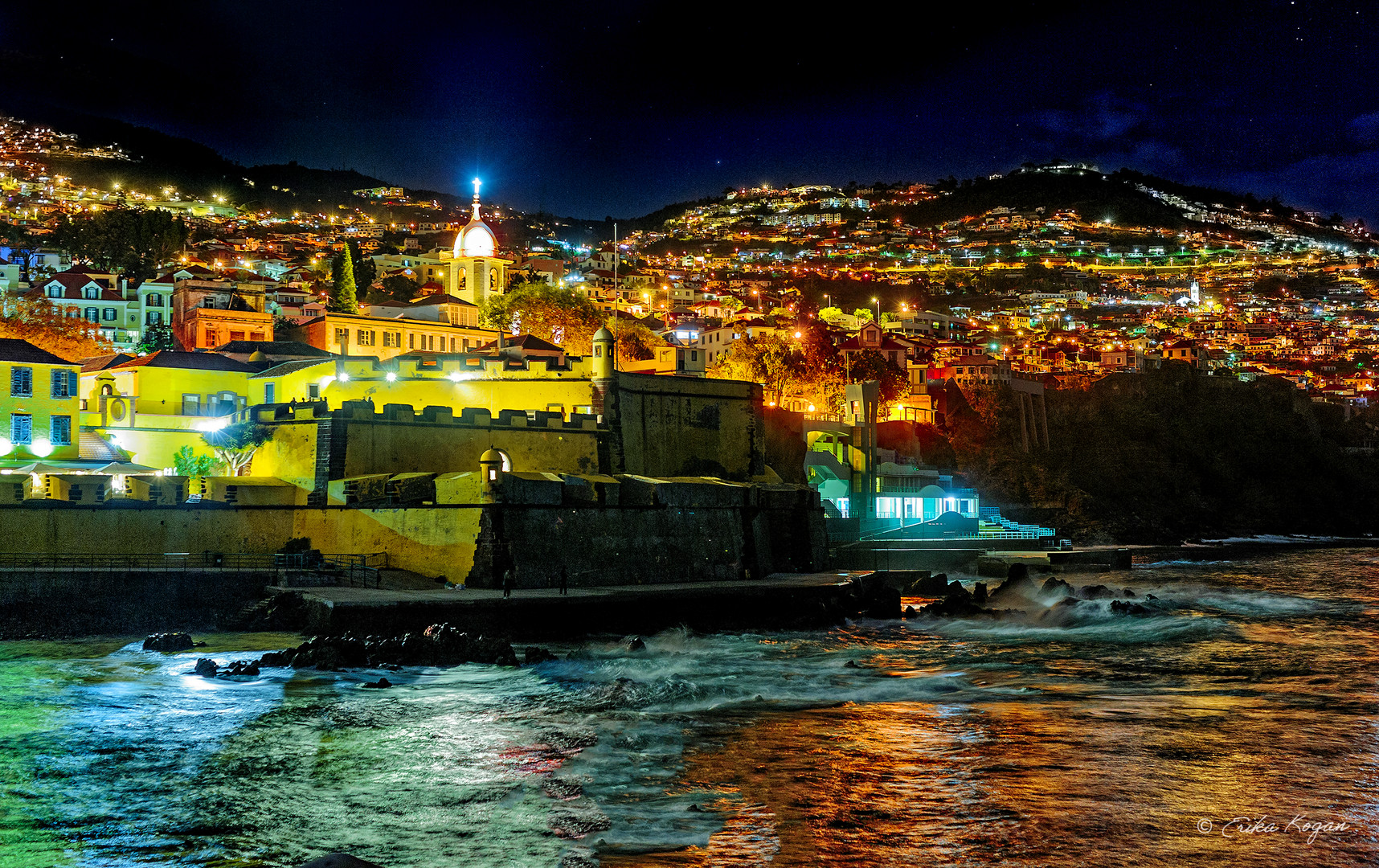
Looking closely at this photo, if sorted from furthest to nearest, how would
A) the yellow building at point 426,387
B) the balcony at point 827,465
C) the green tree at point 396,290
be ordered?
the green tree at point 396,290 → the balcony at point 827,465 → the yellow building at point 426,387

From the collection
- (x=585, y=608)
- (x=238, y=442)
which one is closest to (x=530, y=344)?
(x=238, y=442)

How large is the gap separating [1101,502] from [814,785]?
66.9m

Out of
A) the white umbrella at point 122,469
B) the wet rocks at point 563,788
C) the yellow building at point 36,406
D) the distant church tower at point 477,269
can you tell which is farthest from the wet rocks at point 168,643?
the distant church tower at point 477,269

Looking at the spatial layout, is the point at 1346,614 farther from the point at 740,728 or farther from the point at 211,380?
the point at 211,380

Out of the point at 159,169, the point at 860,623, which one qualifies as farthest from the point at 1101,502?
the point at 159,169

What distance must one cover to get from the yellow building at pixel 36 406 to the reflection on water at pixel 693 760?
1271 cm

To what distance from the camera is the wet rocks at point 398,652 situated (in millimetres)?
21922

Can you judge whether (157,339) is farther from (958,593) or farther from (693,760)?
(693,760)

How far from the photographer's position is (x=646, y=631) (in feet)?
90.5

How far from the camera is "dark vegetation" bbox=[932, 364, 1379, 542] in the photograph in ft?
237

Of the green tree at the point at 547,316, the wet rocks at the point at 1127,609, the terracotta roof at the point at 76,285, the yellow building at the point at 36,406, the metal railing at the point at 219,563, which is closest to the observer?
the metal railing at the point at 219,563

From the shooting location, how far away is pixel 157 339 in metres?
58.6

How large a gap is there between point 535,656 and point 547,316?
44100 millimetres

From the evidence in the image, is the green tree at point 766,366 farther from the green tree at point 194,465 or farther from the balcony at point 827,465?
the green tree at point 194,465
